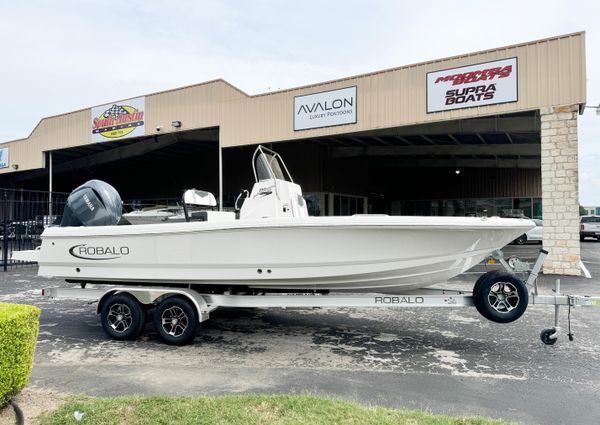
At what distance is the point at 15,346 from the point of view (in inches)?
114

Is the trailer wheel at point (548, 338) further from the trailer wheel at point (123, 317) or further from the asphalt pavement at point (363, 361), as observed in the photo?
the trailer wheel at point (123, 317)

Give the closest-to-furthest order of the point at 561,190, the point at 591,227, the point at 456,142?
the point at 561,190
the point at 456,142
the point at 591,227

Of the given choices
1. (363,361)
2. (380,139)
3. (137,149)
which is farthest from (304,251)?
(137,149)

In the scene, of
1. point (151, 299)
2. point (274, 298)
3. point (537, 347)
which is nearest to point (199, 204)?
point (151, 299)

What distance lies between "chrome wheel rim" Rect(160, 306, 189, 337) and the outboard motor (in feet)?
4.17

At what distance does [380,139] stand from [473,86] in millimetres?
6306

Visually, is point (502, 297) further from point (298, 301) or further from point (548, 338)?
point (298, 301)

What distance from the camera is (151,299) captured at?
476cm

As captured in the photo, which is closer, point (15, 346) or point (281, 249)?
point (15, 346)

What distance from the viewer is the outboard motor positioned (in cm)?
497

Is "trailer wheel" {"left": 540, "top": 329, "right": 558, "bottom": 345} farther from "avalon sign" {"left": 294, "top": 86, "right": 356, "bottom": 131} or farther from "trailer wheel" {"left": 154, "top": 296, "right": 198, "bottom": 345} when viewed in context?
Answer: "avalon sign" {"left": 294, "top": 86, "right": 356, "bottom": 131}

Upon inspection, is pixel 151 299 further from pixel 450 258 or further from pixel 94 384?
pixel 450 258

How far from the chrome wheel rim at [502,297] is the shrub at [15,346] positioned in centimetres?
381

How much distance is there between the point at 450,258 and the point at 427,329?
144cm
